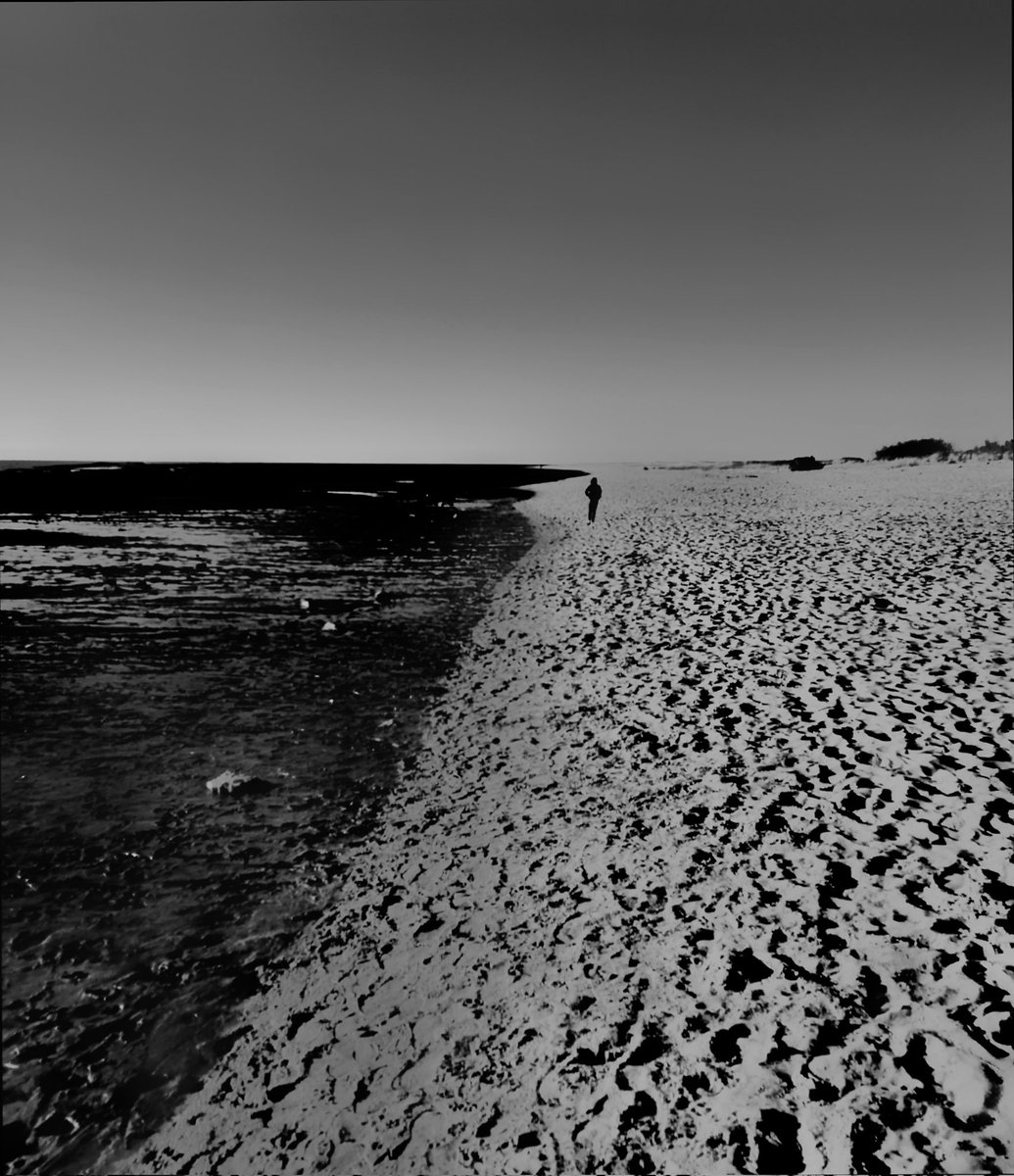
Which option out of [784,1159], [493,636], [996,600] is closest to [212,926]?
[784,1159]

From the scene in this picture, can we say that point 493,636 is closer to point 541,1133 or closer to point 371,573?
point 371,573

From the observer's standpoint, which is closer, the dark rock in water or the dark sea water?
the dark sea water

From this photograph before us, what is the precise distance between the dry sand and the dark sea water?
23.3 inches

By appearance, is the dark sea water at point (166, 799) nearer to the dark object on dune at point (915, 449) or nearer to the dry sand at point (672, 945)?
the dry sand at point (672, 945)

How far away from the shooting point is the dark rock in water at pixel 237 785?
8.98 metres

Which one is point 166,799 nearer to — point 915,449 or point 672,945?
point 672,945

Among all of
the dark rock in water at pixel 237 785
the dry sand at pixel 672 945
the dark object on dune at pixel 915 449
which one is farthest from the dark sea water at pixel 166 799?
the dark object on dune at pixel 915 449

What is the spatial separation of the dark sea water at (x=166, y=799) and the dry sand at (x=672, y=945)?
0.59m

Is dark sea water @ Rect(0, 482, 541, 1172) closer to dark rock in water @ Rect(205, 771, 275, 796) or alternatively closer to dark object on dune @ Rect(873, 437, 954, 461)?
dark rock in water @ Rect(205, 771, 275, 796)

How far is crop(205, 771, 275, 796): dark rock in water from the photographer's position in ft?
29.5

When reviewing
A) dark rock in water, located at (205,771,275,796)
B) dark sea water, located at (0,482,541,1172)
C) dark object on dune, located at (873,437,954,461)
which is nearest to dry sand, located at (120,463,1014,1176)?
dark sea water, located at (0,482,541,1172)

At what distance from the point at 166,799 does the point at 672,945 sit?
23.6ft

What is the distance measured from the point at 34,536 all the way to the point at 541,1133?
38849 millimetres

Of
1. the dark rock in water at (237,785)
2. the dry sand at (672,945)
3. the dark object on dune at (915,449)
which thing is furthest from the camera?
the dark object on dune at (915,449)
